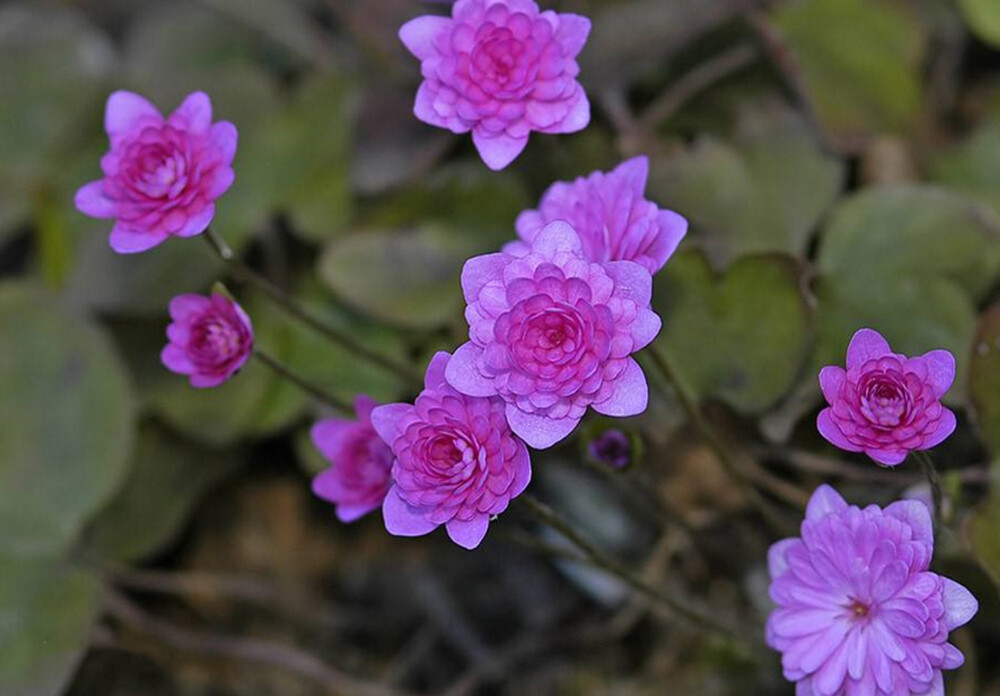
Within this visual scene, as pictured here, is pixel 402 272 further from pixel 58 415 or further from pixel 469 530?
pixel 469 530

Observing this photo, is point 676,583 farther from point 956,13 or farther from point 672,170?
point 956,13

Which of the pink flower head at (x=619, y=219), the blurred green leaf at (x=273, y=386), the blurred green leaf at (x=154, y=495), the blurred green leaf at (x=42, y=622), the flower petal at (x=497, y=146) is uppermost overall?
the flower petal at (x=497, y=146)

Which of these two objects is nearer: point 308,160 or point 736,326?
point 736,326

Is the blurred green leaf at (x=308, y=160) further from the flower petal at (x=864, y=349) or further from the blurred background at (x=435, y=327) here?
the flower petal at (x=864, y=349)

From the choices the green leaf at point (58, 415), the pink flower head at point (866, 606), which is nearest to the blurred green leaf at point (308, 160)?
the green leaf at point (58, 415)

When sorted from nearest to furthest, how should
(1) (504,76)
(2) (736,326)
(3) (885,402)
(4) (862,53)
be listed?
(3) (885,402) → (1) (504,76) → (2) (736,326) → (4) (862,53)

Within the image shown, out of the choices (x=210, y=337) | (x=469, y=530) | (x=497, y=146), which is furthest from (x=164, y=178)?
(x=469, y=530)
